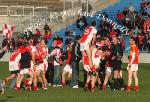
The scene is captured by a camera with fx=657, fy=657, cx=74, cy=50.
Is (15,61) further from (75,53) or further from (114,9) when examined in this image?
(114,9)

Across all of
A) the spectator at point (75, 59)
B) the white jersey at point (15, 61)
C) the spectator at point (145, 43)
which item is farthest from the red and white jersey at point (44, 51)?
the spectator at point (145, 43)

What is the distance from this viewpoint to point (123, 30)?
4456cm

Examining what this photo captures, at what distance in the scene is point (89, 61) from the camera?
2233 centimetres

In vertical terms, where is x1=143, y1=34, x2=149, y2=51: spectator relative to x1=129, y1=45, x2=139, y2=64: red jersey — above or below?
below

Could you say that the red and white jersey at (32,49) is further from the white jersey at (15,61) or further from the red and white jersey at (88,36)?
the red and white jersey at (88,36)

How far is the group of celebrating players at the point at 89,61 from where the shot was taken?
22.7 m

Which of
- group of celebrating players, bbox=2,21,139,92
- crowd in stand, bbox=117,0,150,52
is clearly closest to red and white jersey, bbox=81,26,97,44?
group of celebrating players, bbox=2,21,139,92

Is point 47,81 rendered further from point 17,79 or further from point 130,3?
point 130,3

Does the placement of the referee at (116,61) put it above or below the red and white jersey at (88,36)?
below

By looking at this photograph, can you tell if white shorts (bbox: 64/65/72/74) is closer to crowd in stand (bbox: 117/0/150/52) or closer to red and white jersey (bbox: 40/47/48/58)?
red and white jersey (bbox: 40/47/48/58)

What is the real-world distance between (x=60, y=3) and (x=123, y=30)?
41.4 ft

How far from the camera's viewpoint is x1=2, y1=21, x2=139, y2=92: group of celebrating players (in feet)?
74.3

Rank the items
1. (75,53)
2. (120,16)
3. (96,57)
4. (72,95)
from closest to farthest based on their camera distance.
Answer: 1. (72,95)
2. (96,57)
3. (75,53)
4. (120,16)

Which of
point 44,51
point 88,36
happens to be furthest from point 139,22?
point 88,36
